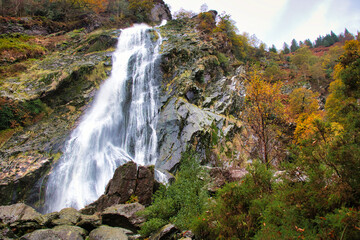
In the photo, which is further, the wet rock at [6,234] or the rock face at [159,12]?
the rock face at [159,12]

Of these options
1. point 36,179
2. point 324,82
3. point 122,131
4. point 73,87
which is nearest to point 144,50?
point 73,87

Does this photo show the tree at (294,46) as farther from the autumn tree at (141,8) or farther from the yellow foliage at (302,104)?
the autumn tree at (141,8)

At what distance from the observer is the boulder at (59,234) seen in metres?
5.17

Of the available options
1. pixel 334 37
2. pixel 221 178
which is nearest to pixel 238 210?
pixel 221 178

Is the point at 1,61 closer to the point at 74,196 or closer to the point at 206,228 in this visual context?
the point at 74,196

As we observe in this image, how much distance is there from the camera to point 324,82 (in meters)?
39.5

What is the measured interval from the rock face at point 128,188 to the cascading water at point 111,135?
9.20ft

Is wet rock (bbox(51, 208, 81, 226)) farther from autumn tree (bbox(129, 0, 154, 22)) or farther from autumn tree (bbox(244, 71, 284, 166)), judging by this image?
autumn tree (bbox(129, 0, 154, 22))

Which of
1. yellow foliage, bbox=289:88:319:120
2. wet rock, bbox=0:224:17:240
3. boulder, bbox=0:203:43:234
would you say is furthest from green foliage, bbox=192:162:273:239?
yellow foliage, bbox=289:88:319:120

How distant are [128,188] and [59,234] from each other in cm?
357

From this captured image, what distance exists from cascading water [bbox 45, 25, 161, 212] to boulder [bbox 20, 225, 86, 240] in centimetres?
553

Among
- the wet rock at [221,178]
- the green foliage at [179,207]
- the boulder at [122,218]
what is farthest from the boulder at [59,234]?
the wet rock at [221,178]

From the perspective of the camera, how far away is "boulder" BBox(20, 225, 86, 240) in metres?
5.17

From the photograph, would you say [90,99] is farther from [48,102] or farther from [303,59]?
[303,59]
